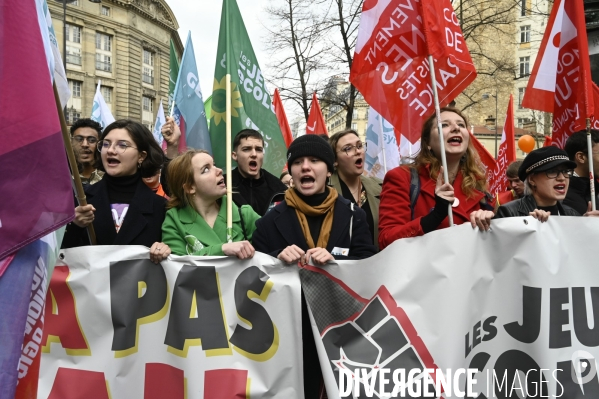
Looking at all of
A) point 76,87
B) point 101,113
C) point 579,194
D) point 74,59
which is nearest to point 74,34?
point 74,59

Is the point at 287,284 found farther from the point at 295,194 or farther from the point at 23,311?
the point at 23,311

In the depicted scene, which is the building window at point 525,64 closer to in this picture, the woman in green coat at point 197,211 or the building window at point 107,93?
the building window at point 107,93

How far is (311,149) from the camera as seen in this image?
11.9 feet

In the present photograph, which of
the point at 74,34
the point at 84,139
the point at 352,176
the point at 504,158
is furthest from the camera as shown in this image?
the point at 74,34

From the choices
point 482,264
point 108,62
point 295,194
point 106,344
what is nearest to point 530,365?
point 482,264

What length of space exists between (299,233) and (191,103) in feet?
9.44

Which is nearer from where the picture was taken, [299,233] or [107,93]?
[299,233]

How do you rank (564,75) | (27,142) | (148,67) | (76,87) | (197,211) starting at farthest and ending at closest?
(148,67), (76,87), (564,75), (197,211), (27,142)

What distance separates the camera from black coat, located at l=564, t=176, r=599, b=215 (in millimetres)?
4430

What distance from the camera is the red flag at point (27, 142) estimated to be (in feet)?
7.36

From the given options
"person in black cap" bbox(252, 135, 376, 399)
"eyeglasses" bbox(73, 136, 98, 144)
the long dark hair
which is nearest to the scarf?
"person in black cap" bbox(252, 135, 376, 399)

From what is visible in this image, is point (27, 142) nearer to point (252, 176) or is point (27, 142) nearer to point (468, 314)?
point (468, 314)

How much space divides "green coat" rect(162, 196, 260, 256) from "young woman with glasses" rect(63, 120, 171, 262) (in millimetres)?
118

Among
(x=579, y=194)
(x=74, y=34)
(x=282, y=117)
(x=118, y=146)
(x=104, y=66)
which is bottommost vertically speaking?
(x=579, y=194)
